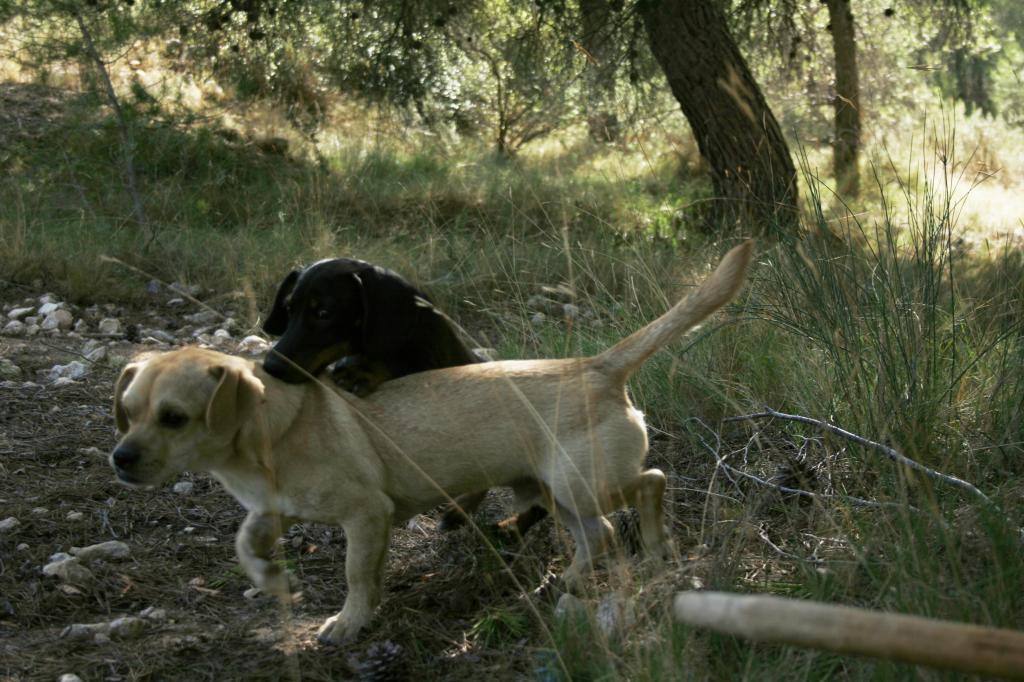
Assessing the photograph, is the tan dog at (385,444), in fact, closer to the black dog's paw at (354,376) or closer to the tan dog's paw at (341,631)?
the tan dog's paw at (341,631)

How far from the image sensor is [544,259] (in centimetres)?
786

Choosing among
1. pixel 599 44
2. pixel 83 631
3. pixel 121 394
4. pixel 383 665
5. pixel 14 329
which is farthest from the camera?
pixel 599 44

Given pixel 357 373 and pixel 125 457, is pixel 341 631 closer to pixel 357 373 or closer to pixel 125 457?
pixel 125 457

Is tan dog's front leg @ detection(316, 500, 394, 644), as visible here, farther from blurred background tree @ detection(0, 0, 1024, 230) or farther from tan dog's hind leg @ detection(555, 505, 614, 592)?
blurred background tree @ detection(0, 0, 1024, 230)

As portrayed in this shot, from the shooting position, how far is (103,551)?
3885mm

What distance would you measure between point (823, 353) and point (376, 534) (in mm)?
1989

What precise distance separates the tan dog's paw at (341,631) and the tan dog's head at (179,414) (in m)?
0.63

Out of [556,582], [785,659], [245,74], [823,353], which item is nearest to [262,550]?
[556,582]

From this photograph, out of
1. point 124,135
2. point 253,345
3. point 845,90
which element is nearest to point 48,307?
point 253,345

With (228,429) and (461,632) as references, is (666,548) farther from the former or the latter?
(228,429)

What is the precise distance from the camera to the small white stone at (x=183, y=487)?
4.56m

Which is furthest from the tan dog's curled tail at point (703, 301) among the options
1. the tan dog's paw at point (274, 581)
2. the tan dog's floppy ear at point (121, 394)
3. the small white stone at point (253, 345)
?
the small white stone at point (253, 345)

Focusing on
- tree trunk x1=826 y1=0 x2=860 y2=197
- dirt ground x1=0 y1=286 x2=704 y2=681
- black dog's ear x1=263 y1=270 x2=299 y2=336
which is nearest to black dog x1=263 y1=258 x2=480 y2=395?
black dog's ear x1=263 y1=270 x2=299 y2=336

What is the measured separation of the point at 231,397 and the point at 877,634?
8.08 feet
